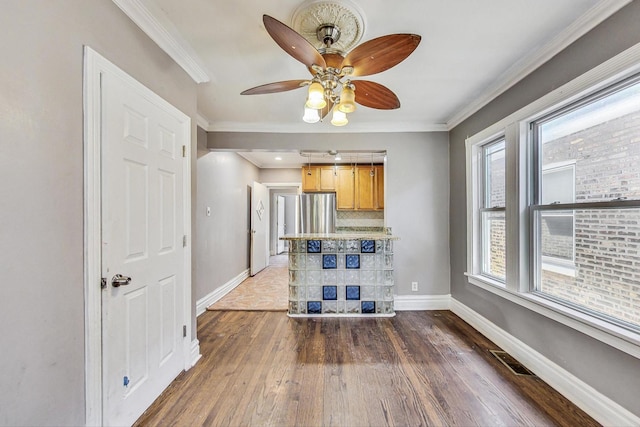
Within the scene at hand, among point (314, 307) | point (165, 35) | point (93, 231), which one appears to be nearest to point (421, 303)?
point (314, 307)

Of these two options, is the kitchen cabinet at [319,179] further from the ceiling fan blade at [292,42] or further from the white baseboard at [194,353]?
the ceiling fan blade at [292,42]

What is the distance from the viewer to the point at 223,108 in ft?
9.48

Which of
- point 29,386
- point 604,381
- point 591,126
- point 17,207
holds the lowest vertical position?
point 604,381

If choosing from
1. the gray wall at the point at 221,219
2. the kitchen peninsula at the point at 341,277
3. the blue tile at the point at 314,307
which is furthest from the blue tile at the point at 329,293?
the gray wall at the point at 221,219

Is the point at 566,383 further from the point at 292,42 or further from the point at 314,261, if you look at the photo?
the point at 292,42

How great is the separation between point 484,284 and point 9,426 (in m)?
3.29

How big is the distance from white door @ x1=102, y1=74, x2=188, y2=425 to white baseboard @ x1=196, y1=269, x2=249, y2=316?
1.38 metres

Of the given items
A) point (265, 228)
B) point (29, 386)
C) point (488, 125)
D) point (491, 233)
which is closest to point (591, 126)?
point (488, 125)

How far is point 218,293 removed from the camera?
152 inches

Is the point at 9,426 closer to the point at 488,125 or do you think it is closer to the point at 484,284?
the point at 484,284

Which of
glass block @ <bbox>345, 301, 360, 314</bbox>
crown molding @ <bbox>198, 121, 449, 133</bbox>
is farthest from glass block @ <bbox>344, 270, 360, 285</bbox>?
crown molding @ <bbox>198, 121, 449, 133</bbox>

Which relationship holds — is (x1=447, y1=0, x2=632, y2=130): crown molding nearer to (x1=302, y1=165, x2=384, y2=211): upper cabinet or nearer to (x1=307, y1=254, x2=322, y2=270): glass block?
(x1=307, y1=254, x2=322, y2=270): glass block

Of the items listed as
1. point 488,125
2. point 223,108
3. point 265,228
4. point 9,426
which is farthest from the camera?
point 265,228

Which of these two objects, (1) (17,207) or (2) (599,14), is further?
(2) (599,14)
